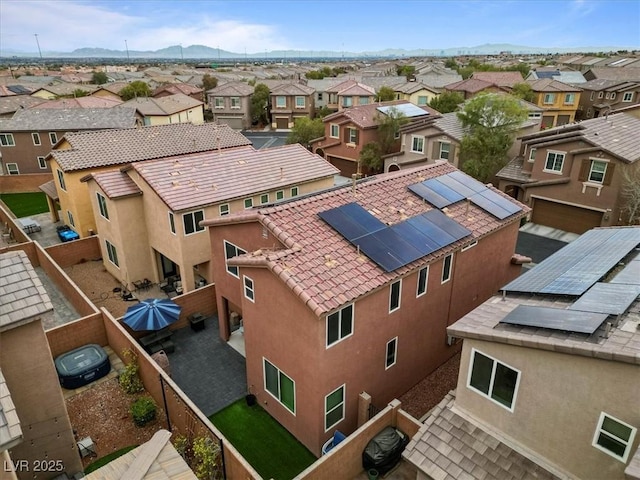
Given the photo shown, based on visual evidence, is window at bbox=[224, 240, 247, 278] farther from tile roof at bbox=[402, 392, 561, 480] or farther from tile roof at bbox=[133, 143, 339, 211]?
tile roof at bbox=[402, 392, 561, 480]

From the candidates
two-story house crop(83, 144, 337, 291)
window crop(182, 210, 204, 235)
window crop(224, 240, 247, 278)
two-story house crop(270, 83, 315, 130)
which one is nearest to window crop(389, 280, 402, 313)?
window crop(224, 240, 247, 278)

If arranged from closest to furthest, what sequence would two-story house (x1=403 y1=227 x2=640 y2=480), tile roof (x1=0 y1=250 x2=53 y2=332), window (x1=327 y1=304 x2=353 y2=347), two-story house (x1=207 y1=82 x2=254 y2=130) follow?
1. two-story house (x1=403 y1=227 x2=640 y2=480)
2. tile roof (x1=0 y1=250 x2=53 y2=332)
3. window (x1=327 y1=304 x2=353 y2=347)
4. two-story house (x1=207 y1=82 x2=254 y2=130)

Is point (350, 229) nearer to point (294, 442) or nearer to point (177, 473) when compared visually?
point (294, 442)

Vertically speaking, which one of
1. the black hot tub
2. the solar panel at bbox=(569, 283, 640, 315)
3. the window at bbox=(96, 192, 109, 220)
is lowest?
the black hot tub

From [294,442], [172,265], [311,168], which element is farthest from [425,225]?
[172,265]

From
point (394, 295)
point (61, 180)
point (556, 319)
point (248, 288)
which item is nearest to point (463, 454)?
point (556, 319)

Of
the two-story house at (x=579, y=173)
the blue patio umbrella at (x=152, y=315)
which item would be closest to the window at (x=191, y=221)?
the blue patio umbrella at (x=152, y=315)
